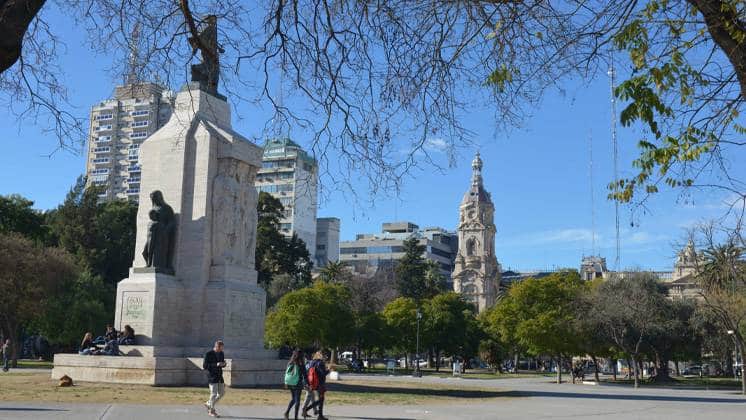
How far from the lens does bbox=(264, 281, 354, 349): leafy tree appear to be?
50.5 meters

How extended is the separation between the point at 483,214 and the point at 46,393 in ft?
360

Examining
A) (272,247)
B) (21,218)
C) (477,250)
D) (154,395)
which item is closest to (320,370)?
(154,395)

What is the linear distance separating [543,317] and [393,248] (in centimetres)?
10407

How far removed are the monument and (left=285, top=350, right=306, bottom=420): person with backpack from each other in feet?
23.2

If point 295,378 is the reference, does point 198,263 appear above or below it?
above

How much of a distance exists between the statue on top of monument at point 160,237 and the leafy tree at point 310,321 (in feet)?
85.1

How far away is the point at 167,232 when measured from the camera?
75.5 ft

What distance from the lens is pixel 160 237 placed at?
74.7ft

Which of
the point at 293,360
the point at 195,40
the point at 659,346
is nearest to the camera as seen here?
the point at 195,40

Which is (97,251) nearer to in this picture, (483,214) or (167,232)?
(167,232)

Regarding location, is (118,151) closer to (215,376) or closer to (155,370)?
(155,370)

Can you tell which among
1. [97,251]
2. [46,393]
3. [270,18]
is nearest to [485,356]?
[97,251]

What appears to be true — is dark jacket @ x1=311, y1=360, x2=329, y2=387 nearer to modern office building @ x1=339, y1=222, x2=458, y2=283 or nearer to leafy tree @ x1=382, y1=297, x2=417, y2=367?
leafy tree @ x1=382, y1=297, x2=417, y2=367

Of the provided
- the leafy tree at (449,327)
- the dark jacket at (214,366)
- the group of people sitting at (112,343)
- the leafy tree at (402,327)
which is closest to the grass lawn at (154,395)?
the group of people sitting at (112,343)
